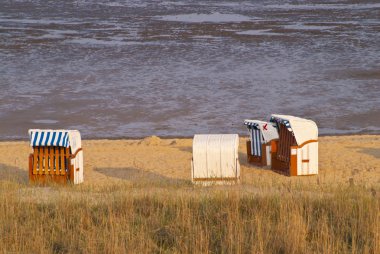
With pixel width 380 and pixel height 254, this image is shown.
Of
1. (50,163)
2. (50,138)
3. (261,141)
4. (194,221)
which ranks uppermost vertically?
(194,221)

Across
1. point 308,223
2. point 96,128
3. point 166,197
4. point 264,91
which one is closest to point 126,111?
point 96,128

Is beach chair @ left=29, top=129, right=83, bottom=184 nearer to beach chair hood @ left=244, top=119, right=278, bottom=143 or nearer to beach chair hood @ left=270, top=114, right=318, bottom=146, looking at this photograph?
beach chair hood @ left=244, top=119, right=278, bottom=143

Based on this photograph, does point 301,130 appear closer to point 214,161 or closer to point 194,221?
point 214,161

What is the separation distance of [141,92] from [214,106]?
9.39ft

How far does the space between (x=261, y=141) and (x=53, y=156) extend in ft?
11.9

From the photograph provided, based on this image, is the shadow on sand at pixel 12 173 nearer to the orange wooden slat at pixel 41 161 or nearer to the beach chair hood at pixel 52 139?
the orange wooden slat at pixel 41 161

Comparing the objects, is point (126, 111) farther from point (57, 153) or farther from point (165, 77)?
point (57, 153)

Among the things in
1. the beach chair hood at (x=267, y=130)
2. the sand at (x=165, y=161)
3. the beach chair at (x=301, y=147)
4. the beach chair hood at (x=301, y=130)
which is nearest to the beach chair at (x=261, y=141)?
the beach chair hood at (x=267, y=130)

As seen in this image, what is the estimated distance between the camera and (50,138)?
47.4ft

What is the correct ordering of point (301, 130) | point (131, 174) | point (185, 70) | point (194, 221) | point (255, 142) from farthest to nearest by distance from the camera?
1. point (185, 70)
2. point (255, 142)
3. point (131, 174)
4. point (301, 130)
5. point (194, 221)

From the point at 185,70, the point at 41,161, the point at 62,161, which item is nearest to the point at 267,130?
the point at 62,161

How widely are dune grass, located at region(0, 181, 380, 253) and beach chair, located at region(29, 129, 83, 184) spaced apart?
3.63m

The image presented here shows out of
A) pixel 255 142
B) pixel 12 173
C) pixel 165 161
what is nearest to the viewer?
pixel 12 173

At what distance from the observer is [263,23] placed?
4006 centimetres
